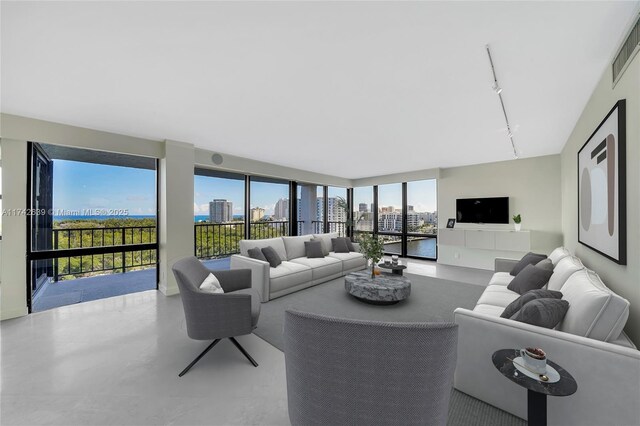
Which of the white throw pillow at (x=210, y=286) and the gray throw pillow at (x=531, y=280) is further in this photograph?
the gray throw pillow at (x=531, y=280)

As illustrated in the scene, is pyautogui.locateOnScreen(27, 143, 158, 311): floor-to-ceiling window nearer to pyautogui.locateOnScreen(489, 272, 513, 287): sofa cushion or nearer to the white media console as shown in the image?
pyautogui.locateOnScreen(489, 272, 513, 287): sofa cushion

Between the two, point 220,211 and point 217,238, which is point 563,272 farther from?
Answer: point 217,238

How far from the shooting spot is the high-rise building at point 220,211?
4906mm

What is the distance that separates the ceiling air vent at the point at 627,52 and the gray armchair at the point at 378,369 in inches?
83.2

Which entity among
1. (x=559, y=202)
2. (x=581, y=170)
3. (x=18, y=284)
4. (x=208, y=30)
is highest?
(x=208, y=30)

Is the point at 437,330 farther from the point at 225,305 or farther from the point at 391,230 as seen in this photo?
the point at 391,230

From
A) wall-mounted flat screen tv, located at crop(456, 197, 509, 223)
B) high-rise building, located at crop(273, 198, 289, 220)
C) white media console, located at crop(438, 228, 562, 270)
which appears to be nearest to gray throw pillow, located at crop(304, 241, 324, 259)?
high-rise building, located at crop(273, 198, 289, 220)

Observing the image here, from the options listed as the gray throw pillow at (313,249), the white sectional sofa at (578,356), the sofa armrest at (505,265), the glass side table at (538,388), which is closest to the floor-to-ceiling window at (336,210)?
the gray throw pillow at (313,249)

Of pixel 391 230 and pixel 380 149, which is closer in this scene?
pixel 380 149

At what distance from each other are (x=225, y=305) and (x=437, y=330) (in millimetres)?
1701

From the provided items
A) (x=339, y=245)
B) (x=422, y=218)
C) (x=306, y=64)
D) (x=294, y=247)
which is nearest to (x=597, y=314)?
(x=306, y=64)

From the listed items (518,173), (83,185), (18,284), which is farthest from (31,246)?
(518,173)

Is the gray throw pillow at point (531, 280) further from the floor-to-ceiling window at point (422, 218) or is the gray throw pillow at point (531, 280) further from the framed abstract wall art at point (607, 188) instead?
the floor-to-ceiling window at point (422, 218)

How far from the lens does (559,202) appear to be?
A: 468 centimetres
